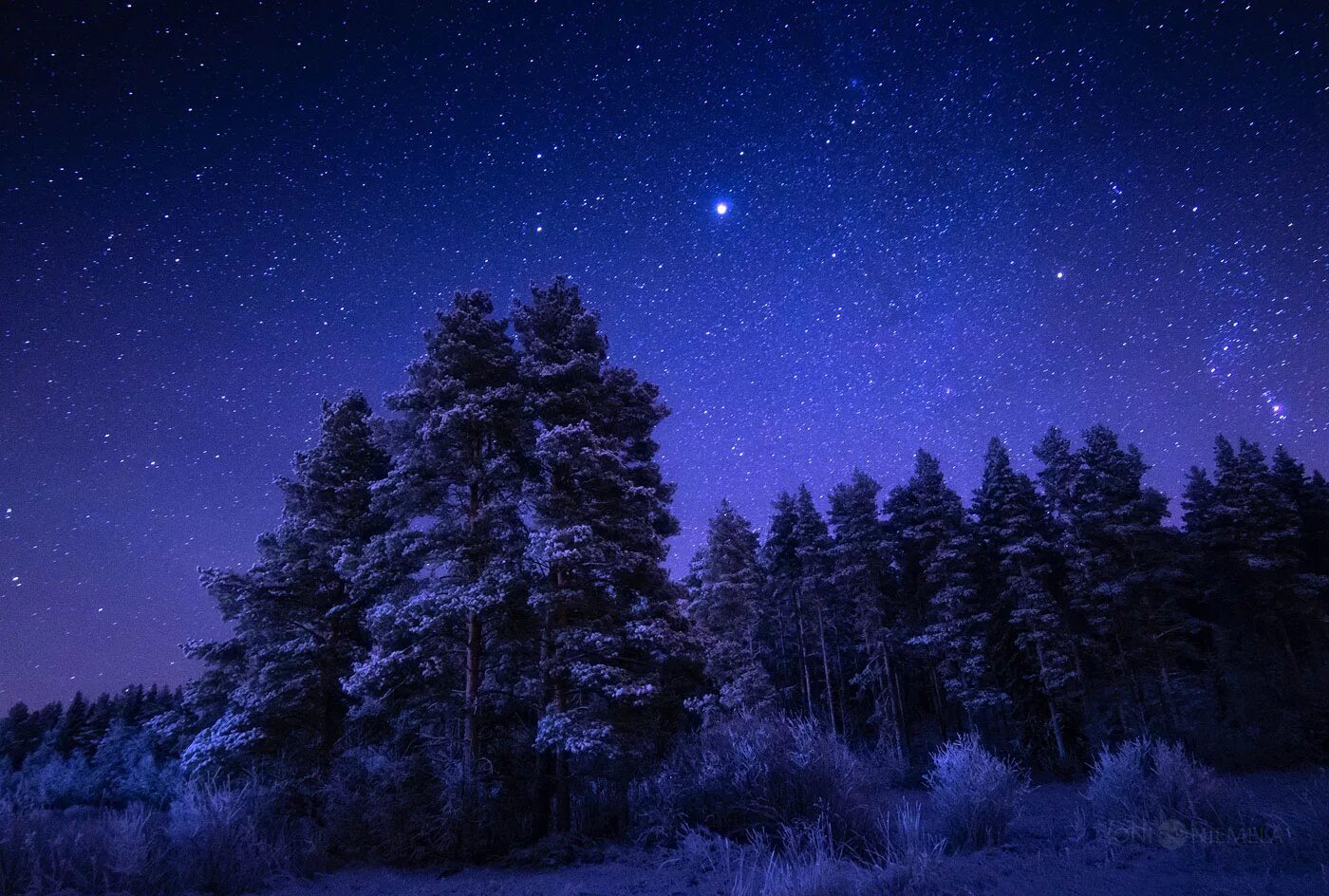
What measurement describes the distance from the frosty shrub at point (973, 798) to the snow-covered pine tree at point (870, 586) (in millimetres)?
21522

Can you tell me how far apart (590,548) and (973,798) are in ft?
27.3

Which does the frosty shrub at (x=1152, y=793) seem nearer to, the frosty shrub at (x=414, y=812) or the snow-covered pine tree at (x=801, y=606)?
the frosty shrub at (x=414, y=812)

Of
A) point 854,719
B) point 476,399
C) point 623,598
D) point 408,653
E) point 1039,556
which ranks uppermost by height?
point 476,399

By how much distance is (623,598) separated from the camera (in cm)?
1550

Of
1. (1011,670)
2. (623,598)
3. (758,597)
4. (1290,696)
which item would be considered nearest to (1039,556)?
(1011,670)

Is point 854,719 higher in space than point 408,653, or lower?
lower

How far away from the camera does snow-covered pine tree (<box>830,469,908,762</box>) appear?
31.9 m

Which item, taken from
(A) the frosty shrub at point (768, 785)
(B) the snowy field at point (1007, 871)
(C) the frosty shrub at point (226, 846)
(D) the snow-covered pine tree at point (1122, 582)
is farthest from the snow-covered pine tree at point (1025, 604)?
(C) the frosty shrub at point (226, 846)

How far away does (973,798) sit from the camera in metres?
9.42

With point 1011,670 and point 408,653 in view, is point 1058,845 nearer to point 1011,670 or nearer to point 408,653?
point 408,653

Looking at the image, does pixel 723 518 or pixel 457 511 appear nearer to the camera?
pixel 457 511

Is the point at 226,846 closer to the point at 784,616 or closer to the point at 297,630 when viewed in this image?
the point at 297,630

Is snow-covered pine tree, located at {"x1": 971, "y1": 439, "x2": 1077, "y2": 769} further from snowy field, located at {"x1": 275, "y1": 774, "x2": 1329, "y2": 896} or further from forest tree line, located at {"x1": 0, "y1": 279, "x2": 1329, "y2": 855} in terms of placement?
snowy field, located at {"x1": 275, "y1": 774, "x2": 1329, "y2": 896}

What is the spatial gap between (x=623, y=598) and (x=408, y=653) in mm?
5093
